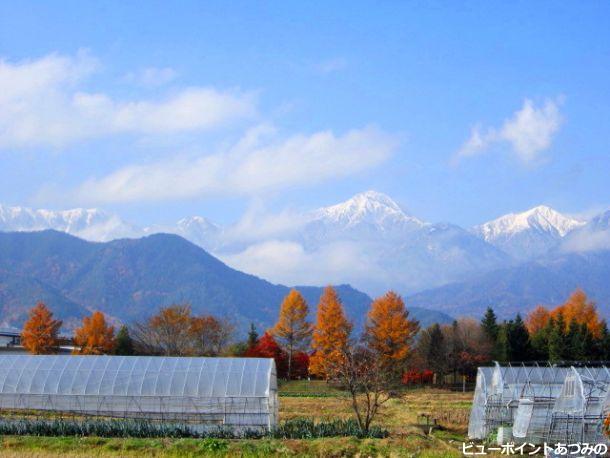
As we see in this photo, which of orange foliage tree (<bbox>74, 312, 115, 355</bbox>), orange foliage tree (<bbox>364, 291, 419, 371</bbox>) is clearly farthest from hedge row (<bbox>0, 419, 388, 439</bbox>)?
orange foliage tree (<bbox>74, 312, 115, 355</bbox>)

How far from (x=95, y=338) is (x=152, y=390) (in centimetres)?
4676

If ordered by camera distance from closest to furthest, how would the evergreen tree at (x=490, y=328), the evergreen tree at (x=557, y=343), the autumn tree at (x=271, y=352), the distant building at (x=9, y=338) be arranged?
the evergreen tree at (x=557, y=343) → the autumn tree at (x=271, y=352) → the evergreen tree at (x=490, y=328) → the distant building at (x=9, y=338)

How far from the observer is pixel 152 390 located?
40000mm

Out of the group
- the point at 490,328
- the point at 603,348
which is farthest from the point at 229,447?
the point at 490,328

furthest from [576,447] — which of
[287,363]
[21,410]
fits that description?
[287,363]

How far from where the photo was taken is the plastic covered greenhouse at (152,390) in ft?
128

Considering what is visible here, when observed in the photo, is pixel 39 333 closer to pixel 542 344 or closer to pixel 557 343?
pixel 542 344

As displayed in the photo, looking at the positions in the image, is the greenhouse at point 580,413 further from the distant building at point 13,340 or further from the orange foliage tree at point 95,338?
the distant building at point 13,340

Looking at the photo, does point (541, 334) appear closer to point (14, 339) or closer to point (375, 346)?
point (375, 346)

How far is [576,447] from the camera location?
28.4m

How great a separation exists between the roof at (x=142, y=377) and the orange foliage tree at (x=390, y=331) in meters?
28.9

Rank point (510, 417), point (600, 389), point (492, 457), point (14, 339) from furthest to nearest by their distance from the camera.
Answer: point (14, 339) → point (510, 417) → point (600, 389) → point (492, 457)

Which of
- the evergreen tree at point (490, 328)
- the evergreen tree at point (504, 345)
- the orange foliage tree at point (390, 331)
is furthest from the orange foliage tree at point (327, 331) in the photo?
the evergreen tree at point (490, 328)

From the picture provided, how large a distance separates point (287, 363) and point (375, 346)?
1290cm
